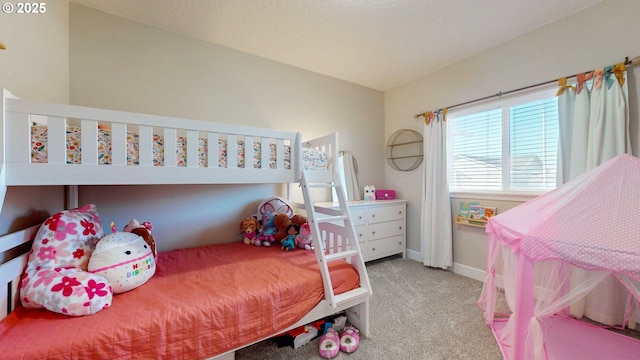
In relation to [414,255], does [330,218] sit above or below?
above

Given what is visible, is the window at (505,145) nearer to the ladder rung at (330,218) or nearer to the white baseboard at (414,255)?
the white baseboard at (414,255)

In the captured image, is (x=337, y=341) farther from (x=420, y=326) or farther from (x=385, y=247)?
(x=385, y=247)

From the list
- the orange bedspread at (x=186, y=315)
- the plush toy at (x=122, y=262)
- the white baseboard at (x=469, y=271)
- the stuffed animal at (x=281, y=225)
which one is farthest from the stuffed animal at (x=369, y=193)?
the plush toy at (x=122, y=262)

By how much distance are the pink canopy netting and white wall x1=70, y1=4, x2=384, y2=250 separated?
2.29 metres

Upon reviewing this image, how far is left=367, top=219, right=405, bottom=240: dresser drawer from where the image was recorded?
10.3 feet

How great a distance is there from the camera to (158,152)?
1499 mm

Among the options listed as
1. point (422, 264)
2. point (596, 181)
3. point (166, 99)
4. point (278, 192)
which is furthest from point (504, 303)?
point (166, 99)

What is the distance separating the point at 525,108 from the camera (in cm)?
247

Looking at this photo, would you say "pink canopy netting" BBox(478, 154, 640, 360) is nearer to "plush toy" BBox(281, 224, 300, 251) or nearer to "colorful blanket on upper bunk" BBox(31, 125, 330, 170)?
"colorful blanket on upper bunk" BBox(31, 125, 330, 170)

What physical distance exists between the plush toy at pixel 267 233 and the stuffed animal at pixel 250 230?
6 cm

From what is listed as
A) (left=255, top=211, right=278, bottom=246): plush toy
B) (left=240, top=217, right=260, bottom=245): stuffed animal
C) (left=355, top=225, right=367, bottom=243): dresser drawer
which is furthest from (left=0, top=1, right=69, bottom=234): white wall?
(left=355, top=225, right=367, bottom=243): dresser drawer

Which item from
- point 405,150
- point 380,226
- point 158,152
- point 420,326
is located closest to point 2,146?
point 158,152

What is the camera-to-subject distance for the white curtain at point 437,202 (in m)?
2.96

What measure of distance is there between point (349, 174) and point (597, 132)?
2.38 m
